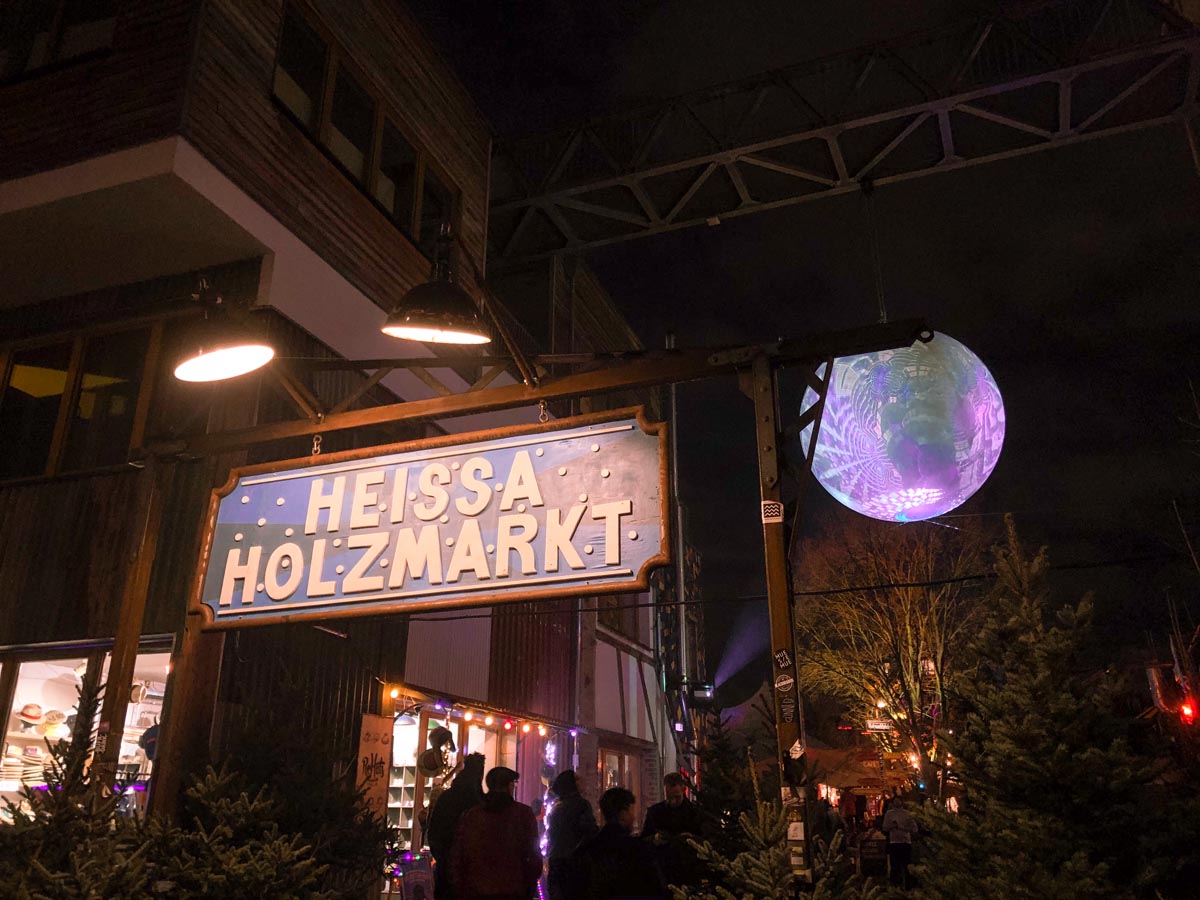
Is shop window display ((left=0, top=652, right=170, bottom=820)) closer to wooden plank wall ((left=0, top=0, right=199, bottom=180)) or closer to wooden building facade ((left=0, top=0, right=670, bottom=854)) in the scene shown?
wooden building facade ((left=0, top=0, right=670, bottom=854))

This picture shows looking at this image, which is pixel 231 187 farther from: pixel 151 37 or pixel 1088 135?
pixel 1088 135

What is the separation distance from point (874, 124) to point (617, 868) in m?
12.4

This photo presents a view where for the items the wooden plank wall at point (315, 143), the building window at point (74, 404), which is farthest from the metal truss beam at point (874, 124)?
the building window at point (74, 404)

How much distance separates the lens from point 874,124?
14.3m

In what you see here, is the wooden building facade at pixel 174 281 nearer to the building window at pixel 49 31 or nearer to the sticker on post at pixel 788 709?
the building window at pixel 49 31

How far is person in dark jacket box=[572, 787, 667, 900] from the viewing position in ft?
19.0

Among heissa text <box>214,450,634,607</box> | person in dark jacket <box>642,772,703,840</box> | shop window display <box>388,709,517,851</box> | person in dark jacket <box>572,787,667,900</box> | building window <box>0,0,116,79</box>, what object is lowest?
person in dark jacket <box>572,787,667,900</box>

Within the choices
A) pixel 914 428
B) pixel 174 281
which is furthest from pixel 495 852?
pixel 914 428

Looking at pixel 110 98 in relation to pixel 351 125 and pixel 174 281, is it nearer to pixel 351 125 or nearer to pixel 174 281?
pixel 174 281

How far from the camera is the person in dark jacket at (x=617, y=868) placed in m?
5.80

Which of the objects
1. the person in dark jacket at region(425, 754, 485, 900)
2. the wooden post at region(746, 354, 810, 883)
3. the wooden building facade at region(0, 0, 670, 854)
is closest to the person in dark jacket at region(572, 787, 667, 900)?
the wooden post at region(746, 354, 810, 883)

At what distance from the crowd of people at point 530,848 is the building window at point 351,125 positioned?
23.4 ft

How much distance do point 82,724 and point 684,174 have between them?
41.2 ft

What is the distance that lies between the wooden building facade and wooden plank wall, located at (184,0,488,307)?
30 mm
